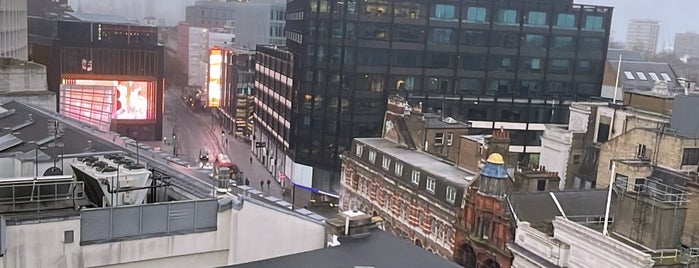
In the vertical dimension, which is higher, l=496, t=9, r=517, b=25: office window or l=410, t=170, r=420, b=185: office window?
l=496, t=9, r=517, b=25: office window

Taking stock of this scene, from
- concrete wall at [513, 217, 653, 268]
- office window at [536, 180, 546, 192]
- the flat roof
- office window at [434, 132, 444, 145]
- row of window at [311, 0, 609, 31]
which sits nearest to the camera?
concrete wall at [513, 217, 653, 268]

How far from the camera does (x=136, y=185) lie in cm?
1658

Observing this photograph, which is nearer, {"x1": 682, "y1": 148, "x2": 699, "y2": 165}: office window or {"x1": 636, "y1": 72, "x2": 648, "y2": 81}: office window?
{"x1": 682, "y1": 148, "x2": 699, "y2": 165}: office window

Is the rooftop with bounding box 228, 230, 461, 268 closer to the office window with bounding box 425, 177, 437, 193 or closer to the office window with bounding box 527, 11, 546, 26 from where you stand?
the office window with bounding box 425, 177, 437, 193

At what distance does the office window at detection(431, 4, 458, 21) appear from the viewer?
78.4 m

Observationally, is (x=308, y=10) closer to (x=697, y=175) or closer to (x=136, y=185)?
(x=697, y=175)

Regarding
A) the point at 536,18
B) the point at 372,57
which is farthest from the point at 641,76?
the point at 372,57

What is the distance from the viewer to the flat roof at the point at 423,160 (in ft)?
153

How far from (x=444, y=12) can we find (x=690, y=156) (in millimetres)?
40262

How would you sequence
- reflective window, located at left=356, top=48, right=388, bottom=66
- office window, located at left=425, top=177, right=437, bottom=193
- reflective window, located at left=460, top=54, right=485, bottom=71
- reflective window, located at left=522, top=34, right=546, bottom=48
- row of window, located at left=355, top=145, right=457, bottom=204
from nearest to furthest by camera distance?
row of window, located at left=355, top=145, right=457, bottom=204 → office window, located at left=425, top=177, right=437, bottom=193 → reflective window, located at left=356, top=48, right=388, bottom=66 → reflective window, located at left=460, top=54, right=485, bottom=71 → reflective window, located at left=522, top=34, right=546, bottom=48

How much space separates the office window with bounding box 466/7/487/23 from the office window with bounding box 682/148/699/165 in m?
40.2

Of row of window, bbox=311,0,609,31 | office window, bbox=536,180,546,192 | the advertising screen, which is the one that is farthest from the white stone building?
office window, bbox=536,180,546,192

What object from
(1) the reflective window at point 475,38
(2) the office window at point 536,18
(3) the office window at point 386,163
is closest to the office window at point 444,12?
(1) the reflective window at point 475,38

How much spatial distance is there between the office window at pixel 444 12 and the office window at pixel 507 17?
581cm
